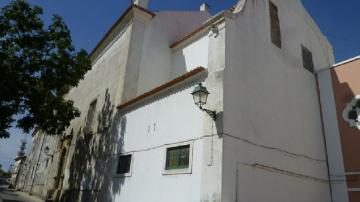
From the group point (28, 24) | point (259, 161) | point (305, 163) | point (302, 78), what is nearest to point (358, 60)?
point (302, 78)

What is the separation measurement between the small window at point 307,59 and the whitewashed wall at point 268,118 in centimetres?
37

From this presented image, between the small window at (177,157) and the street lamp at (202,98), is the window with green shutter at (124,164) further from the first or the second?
the street lamp at (202,98)

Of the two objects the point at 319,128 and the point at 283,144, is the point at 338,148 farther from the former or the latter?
the point at 283,144

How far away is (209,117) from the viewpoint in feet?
21.6

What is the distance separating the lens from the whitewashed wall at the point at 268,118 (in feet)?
21.4

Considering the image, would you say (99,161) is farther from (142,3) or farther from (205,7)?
(205,7)

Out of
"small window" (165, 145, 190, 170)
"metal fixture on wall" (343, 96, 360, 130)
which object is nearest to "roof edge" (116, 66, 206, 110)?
Result: "small window" (165, 145, 190, 170)

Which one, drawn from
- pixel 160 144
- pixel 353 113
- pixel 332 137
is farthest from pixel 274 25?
pixel 160 144

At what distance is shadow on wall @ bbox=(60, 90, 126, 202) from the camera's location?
967cm

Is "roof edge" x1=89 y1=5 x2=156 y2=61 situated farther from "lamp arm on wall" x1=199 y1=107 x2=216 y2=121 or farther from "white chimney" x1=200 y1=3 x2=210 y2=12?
"lamp arm on wall" x1=199 y1=107 x2=216 y2=121

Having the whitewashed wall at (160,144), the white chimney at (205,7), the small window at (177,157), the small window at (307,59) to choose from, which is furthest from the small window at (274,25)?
the white chimney at (205,7)

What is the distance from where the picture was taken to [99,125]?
11930 mm

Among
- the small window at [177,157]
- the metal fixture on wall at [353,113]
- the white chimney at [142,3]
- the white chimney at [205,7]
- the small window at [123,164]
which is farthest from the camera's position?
the white chimney at [205,7]

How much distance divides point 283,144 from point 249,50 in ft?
9.13
